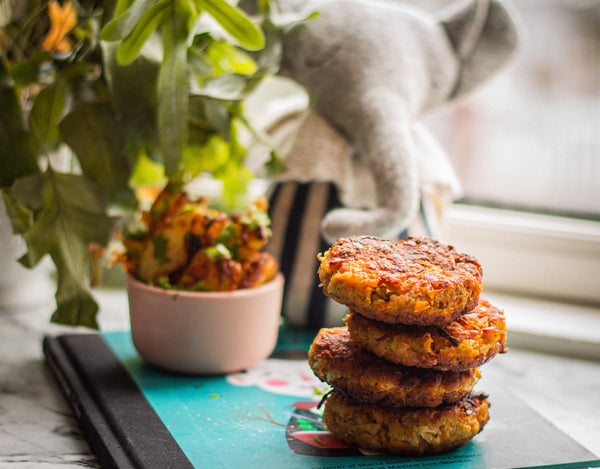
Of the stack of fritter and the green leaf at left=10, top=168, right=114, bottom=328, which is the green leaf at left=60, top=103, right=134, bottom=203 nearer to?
the green leaf at left=10, top=168, right=114, bottom=328

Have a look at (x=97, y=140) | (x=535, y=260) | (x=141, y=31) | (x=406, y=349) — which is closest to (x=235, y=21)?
(x=141, y=31)

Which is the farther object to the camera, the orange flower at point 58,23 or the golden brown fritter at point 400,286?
the orange flower at point 58,23

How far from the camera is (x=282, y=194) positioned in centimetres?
69

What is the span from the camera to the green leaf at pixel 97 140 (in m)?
0.58

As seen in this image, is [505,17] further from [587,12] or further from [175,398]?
[175,398]

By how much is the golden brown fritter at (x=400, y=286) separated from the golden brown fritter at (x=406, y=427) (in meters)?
0.07

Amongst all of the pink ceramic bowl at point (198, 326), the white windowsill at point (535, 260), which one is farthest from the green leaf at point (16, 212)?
the white windowsill at point (535, 260)

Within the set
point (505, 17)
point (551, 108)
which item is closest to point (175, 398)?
point (505, 17)

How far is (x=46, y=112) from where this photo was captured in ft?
1.89

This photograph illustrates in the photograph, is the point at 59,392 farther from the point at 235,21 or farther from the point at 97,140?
the point at 235,21

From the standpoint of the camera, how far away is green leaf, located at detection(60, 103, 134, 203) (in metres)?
0.58

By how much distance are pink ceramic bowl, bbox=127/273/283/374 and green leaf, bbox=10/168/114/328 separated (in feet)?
0.15

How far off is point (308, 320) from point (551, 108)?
1.86 feet

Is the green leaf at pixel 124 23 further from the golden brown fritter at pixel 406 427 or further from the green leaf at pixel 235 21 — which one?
the golden brown fritter at pixel 406 427
